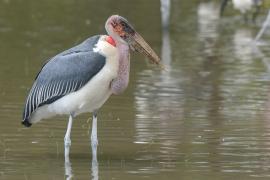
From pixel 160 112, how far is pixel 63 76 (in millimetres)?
3158

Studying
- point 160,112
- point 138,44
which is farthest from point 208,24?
point 138,44

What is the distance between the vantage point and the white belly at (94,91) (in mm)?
9914

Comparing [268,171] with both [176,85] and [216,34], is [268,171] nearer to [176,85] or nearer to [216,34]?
[176,85]

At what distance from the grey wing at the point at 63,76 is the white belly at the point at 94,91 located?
4 centimetres

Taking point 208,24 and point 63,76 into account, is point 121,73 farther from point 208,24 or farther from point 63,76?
point 208,24

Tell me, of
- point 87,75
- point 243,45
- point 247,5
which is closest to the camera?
point 87,75

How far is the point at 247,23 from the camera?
25219mm

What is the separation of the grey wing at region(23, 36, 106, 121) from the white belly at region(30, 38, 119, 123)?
43 mm

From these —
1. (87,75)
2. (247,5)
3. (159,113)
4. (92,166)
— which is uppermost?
(247,5)

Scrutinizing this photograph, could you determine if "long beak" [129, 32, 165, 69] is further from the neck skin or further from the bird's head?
the neck skin

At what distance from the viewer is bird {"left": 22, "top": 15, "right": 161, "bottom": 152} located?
9930 mm

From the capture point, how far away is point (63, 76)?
10.1m

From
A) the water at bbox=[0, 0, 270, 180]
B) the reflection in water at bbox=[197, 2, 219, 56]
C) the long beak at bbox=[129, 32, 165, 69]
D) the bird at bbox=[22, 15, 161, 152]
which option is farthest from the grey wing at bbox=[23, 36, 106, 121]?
the reflection in water at bbox=[197, 2, 219, 56]

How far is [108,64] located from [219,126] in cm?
256
